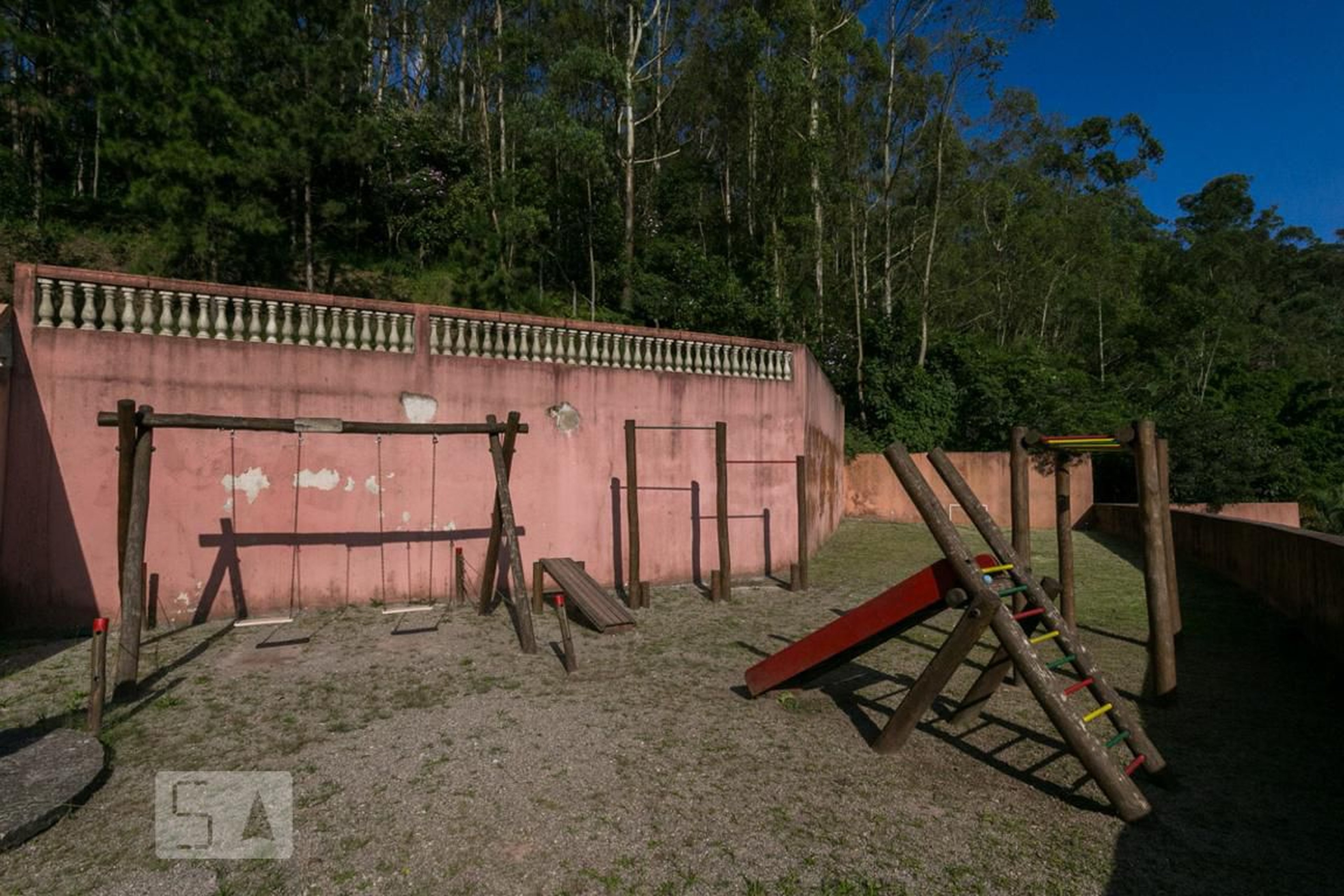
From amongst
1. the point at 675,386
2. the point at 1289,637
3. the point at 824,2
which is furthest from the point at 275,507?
the point at 824,2

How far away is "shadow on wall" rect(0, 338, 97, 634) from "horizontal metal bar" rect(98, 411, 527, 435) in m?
0.67

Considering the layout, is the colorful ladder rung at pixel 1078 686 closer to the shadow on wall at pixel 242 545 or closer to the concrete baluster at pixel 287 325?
the shadow on wall at pixel 242 545

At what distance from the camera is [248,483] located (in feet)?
24.5

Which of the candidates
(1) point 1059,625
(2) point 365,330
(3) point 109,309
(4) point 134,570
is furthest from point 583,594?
(3) point 109,309

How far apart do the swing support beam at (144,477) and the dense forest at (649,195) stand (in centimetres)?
977

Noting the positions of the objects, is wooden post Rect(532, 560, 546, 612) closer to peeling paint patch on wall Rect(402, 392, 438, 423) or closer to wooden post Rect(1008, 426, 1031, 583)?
peeling paint patch on wall Rect(402, 392, 438, 423)

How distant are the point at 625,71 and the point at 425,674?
1744cm

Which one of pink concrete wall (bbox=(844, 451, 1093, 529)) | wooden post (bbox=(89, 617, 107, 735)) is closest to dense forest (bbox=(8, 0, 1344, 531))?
pink concrete wall (bbox=(844, 451, 1093, 529))

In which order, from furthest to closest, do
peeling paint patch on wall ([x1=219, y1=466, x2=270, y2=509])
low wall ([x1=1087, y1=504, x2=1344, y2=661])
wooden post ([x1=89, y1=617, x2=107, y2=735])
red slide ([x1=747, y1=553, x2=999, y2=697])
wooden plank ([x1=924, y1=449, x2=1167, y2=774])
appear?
peeling paint patch on wall ([x1=219, y1=466, x2=270, y2=509]) < low wall ([x1=1087, y1=504, x2=1344, y2=661]) < wooden post ([x1=89, y1=617, x2=107, y2=735]) < red slide ([x1=747, y1=553, x2=999, y2=697]) < wooden plank ([x1=924, y1=449, x2=1167, y2=774])

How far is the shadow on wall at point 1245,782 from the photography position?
3.13 m

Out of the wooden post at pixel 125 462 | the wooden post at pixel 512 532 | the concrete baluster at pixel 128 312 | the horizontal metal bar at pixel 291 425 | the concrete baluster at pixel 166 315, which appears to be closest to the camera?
the wooden post at pixel 125 462

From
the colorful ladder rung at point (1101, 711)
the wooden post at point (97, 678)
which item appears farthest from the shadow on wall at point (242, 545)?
the colorful ladder rung at point (1101, 711)

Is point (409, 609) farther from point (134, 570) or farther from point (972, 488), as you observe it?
point (972, 488)

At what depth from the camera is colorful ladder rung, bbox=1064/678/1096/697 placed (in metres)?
3.89
